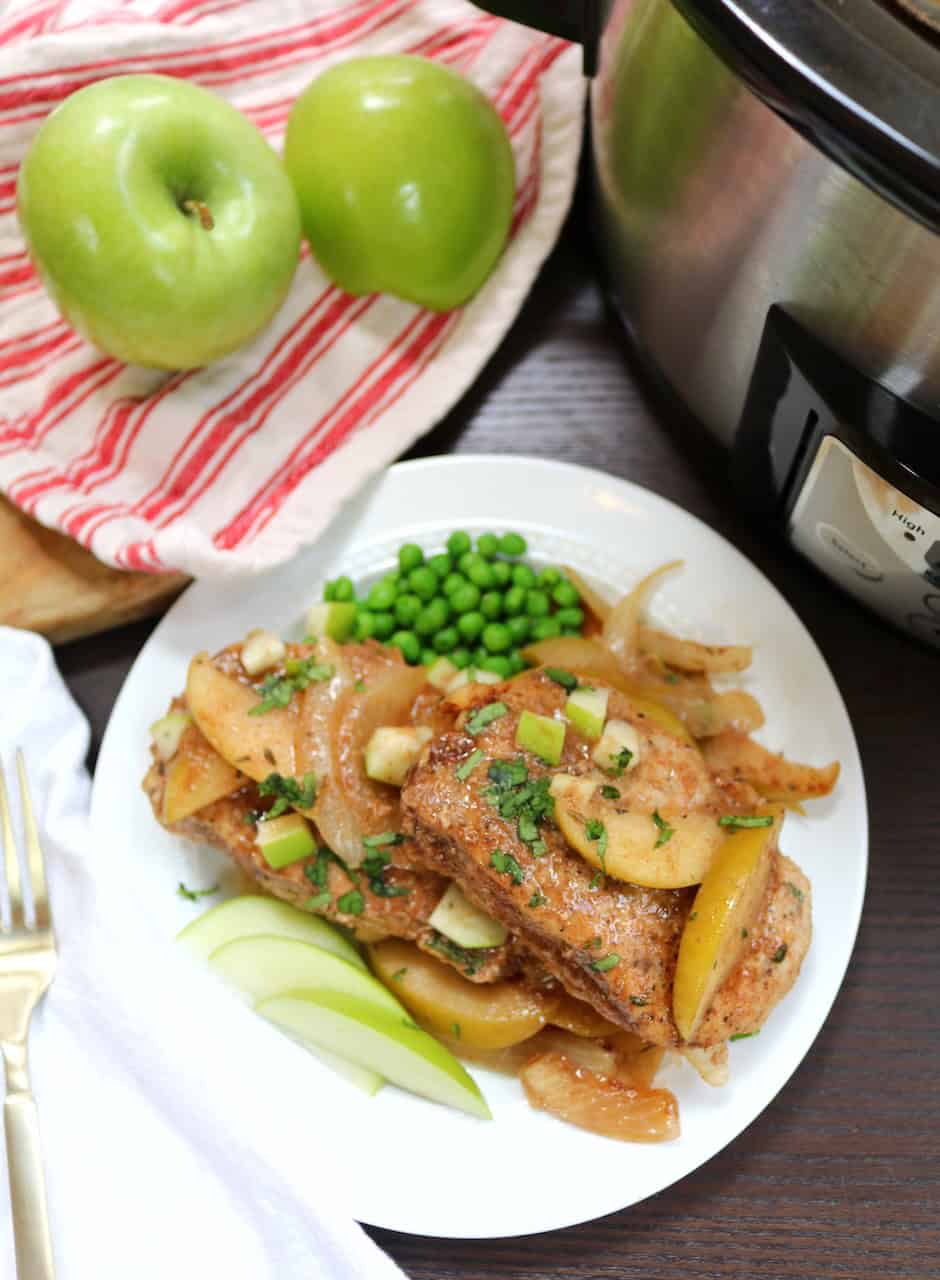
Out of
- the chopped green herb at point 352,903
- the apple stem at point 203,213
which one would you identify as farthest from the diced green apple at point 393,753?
the apple stem at point 203,213

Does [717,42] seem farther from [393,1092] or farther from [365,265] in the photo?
[393,1092]

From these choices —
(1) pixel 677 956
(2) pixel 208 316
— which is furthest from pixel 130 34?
(1) pixel 677 956

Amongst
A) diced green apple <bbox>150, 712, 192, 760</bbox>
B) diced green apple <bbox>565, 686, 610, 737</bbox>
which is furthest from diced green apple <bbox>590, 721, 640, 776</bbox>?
diced green apple <bbox>150, 712, 192, 760</bbox>

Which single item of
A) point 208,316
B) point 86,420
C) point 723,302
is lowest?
point 86,420

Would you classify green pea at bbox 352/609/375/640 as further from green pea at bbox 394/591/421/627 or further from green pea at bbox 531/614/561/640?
green pea at bbox 531/614/561/640

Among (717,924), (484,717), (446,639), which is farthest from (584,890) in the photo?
(446,639)

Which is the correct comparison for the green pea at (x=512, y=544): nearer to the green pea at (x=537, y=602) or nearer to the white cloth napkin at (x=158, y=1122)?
the green pea at (x=537, y=602)
